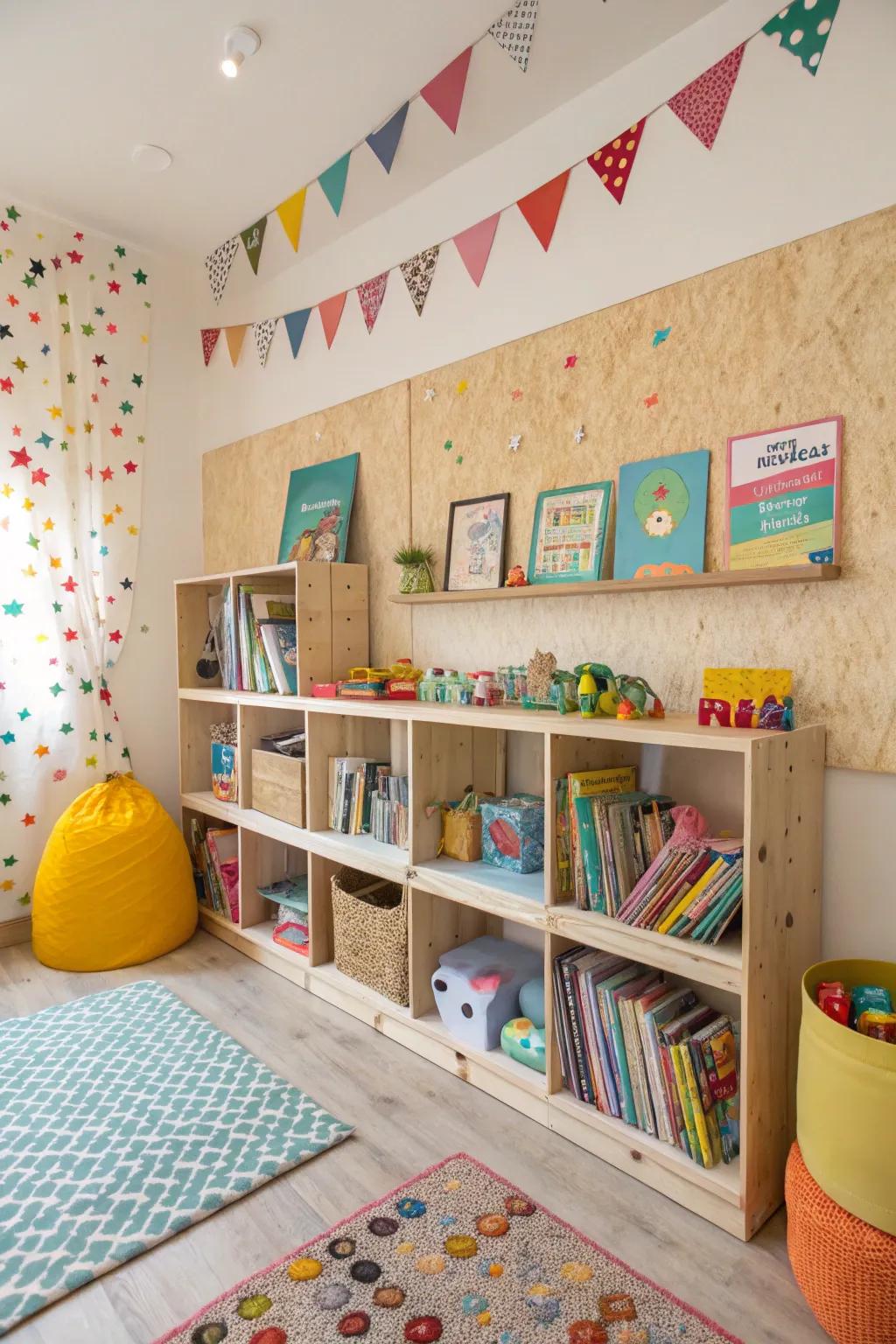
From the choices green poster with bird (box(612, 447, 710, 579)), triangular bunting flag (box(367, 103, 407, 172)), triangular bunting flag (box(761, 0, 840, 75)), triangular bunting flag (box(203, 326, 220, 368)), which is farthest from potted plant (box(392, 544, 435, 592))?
triangular bunting flag (box(203, 326, 220, 368))

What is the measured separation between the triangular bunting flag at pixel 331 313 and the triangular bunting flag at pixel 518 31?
97cm

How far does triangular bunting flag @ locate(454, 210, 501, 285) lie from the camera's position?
7.03ft

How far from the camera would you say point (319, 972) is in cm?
236

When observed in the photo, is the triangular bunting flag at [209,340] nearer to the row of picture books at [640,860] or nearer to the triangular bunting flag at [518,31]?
the triangular bunting flag at [518,31]

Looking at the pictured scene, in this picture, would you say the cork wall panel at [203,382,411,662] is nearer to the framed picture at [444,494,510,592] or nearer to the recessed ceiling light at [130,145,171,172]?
the framed picture at [444,494,510,592]

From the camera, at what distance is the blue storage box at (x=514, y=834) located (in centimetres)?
191

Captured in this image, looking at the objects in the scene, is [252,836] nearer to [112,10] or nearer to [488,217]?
[488,217]

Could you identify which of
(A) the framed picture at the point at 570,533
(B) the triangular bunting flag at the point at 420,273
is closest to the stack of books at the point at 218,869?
(A) the framed picture at the point at 570,533

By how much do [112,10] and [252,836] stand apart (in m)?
2.32

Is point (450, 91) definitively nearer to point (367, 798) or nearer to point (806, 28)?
point (806, 28)

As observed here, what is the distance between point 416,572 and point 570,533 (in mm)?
538

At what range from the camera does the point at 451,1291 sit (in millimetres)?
1303

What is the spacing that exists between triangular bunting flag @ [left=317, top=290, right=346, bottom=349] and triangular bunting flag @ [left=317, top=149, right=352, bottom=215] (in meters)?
0.25

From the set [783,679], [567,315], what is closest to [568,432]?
[567,315]
